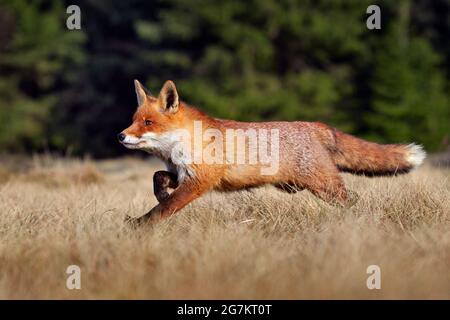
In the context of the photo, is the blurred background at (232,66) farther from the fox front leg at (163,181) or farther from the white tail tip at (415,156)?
the fox front leg at (163,181)

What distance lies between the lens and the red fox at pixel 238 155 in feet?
20.5

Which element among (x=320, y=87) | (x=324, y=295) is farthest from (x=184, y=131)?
(x=320, y=87)

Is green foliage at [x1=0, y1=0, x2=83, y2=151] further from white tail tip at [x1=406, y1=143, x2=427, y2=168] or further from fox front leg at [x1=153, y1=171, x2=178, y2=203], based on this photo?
white tail tip at [x1=406, y1=143, x2=427, y2=168]

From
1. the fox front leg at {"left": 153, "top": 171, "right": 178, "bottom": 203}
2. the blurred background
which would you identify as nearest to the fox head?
the fox front leg at {"left": 153, "top": 171, "right": 178, "bottom": 203}

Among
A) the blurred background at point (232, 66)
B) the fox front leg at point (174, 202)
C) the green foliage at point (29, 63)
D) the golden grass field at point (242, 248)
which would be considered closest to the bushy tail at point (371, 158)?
the golden grass field at point (242, 248)

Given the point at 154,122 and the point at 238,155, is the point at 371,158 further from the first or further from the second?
the point at 154,122

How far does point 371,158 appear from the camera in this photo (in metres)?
6.96

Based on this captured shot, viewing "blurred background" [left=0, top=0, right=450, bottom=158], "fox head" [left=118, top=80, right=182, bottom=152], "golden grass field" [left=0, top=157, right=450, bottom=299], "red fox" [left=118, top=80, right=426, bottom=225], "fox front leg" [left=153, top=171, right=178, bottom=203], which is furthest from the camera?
"blurred background" [left=0, top=0, right=450, bottom=158]

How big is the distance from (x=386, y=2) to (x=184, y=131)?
21.4 meters

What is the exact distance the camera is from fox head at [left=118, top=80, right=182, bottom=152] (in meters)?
6.36

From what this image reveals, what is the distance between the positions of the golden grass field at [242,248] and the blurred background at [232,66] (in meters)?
16.1

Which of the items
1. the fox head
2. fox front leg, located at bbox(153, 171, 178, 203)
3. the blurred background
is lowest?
fox front leg, located at bbox(153, 171, 178, 203)

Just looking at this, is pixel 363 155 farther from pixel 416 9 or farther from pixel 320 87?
pixel 416 9
